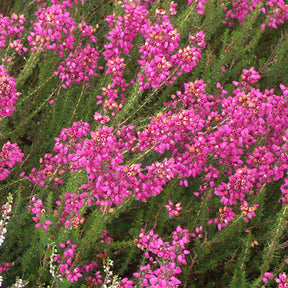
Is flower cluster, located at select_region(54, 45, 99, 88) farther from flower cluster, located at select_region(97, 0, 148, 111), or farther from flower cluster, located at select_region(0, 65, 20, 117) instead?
flower cluster, located at select_region(0, 65, 20, 117)

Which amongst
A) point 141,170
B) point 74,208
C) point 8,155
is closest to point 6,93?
point 8,155

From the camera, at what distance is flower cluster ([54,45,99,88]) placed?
12.3 ft

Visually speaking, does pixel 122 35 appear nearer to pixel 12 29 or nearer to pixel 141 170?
pixel 12 29

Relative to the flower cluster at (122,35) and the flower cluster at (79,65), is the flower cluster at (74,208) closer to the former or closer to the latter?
the flower cluster at (122,35)

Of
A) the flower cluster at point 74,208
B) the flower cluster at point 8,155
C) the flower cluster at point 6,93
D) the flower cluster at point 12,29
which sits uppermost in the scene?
the flower cluster at point 12,29

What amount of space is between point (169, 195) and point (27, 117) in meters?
1.62

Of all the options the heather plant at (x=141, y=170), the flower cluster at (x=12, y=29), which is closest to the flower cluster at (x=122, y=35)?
the heather plant at (x=141, y=170)

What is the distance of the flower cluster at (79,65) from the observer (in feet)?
12.3

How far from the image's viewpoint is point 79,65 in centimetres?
378

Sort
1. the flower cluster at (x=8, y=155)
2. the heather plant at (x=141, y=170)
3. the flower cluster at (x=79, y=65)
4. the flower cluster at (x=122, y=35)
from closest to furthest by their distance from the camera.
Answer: the heather plant at (x=141, y=170)
the flower cluster at (x=8, y=155)
the flower cluster at (x=122, y=35)
the flower cluster at (x=79, y=65)

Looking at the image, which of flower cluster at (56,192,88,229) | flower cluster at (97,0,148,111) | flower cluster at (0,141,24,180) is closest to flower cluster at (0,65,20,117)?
flower cluster at (0,141,24,180)

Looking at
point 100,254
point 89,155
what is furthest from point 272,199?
point 89,155

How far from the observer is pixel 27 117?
13.3 feet

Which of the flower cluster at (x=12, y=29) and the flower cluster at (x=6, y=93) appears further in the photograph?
the flower cluster at (x=12, y=29)
